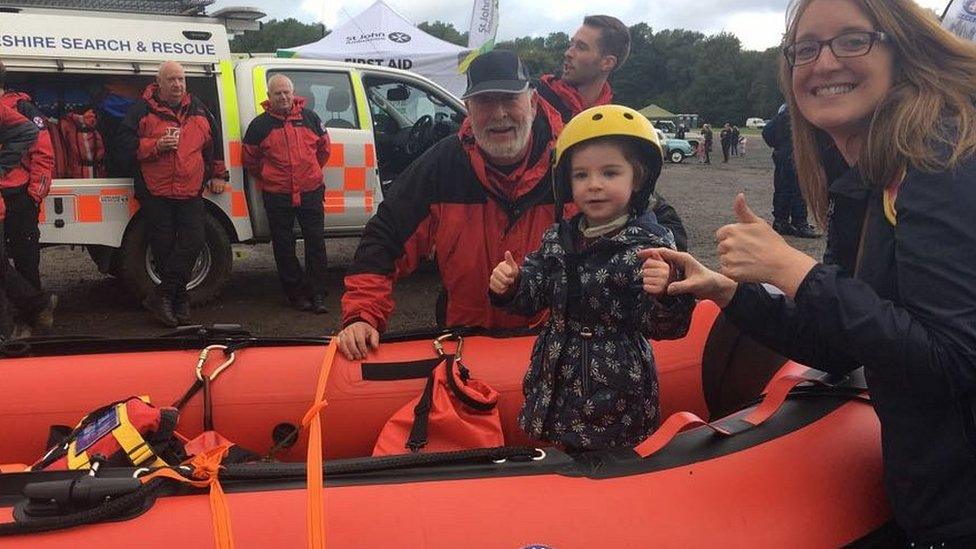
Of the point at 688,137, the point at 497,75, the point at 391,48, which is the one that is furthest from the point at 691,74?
the point at 497,75

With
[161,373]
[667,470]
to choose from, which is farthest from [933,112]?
[161,373]

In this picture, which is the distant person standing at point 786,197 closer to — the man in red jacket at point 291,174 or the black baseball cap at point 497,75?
the man in red jacket at point 291,174

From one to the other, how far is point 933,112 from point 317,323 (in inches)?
195

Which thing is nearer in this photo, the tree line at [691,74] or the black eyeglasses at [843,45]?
the black eyeglasses at [843,45]

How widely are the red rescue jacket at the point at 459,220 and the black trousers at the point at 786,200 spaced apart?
22.8 ft

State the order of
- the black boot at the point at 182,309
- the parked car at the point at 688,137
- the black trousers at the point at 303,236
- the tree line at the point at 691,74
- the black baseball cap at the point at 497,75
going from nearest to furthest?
the black baseball cap at the point at 497,75
the black boot at the point at 182,309
the black trousers at the point at 303,236
the parked car at the point at 688,137
the tree line at the point at 691,74

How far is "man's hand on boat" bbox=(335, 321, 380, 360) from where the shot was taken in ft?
9.10

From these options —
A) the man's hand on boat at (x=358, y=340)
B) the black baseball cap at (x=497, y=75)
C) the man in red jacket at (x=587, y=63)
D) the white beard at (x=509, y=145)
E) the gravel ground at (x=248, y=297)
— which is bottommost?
the gravel ground at (x=248, y=297)

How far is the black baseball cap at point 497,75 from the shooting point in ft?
9.56

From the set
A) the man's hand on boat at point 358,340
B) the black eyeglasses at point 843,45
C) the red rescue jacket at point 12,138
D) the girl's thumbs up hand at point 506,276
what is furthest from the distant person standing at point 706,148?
the black eyeglasses at point 843,45

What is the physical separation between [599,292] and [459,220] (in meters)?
1.09

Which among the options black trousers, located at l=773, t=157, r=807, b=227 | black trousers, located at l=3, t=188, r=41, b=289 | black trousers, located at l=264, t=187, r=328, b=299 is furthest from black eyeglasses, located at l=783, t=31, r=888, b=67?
black trousers, located at l=773, t=157, r=807, b=227

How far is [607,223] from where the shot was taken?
2.23 metres

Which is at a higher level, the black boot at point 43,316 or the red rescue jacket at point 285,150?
the red rescue jacket at point 285,150
